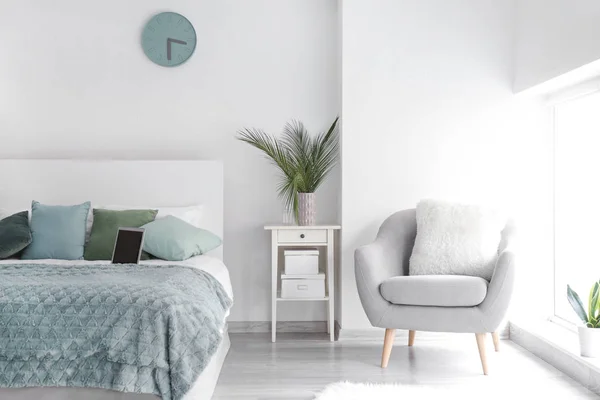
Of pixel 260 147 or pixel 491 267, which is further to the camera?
pixel 260 147

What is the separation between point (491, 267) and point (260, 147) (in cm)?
174

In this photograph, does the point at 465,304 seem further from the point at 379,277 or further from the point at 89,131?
the point at 89,131

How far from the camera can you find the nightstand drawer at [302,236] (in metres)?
4.07

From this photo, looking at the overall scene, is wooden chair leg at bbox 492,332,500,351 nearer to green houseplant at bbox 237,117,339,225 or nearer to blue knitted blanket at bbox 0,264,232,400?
green houseplant at bbox 237,117,339,225

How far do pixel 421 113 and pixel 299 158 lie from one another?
0.91 metres

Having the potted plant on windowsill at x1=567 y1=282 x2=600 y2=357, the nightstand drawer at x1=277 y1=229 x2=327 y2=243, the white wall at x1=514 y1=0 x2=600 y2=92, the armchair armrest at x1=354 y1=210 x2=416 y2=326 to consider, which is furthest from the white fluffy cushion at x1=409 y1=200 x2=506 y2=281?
Result: the white wall at x1=514 y1=0 x2=600 y2=92

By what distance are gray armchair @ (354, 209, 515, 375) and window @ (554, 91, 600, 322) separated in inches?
23.3

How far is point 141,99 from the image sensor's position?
4.41 metres

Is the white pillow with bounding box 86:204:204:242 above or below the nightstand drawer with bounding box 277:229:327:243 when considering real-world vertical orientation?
above

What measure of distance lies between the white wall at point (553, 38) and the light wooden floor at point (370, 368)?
1.71 m

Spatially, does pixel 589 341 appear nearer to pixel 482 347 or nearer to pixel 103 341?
pixel 482 347

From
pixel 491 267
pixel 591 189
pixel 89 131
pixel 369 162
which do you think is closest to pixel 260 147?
pixel 369 162

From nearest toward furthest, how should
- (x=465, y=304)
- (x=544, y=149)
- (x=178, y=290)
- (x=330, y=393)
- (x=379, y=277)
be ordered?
(x=178, y=290) → (x=330, y=393) → (x=465, y=304) → (x=379, y=277) → (x=544, y=149)

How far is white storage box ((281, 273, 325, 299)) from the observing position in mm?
4055
